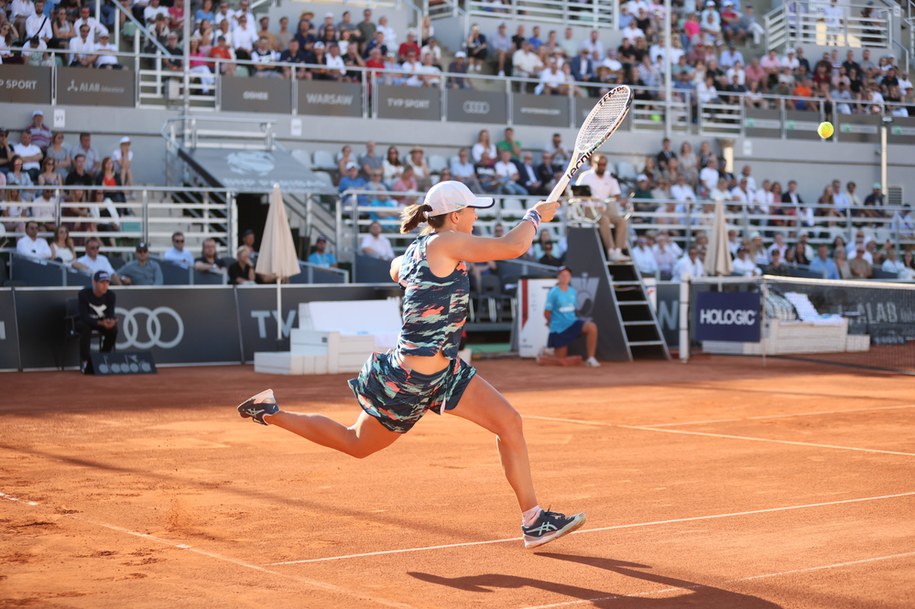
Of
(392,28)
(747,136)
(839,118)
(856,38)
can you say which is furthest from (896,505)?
(856,38)

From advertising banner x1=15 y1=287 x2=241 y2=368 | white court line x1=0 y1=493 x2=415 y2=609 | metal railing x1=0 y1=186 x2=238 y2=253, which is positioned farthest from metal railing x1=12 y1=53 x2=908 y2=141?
white court line x1=0 y1=493 x2=415 y2=609

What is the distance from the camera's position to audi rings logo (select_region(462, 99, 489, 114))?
3086 cm

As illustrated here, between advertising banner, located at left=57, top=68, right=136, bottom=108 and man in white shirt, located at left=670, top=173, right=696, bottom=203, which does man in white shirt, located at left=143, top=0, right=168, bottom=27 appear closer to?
advertising banner, located at left=57, top=68, right=136, bottom=108

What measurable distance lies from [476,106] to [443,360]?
24.7 metres

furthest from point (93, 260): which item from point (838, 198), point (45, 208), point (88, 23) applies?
point (838, 198)

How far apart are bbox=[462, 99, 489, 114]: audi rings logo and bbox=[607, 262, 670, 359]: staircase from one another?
382 inches

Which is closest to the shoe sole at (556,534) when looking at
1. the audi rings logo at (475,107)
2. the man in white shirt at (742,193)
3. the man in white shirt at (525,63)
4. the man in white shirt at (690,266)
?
the man in white shirt at (690,266)

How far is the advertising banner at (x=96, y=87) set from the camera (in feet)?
85.1

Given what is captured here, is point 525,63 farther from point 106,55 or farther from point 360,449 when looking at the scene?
point 360,449

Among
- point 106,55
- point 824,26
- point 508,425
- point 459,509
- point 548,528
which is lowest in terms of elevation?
point 459,509

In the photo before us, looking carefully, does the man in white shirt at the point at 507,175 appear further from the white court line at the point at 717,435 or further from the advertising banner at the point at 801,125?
the white court line at the point at 717,435

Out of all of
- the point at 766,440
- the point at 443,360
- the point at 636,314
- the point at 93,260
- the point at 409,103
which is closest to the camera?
the point at 443,360

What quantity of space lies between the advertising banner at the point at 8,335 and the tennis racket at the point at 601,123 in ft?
42.7

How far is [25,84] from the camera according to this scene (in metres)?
25.4
